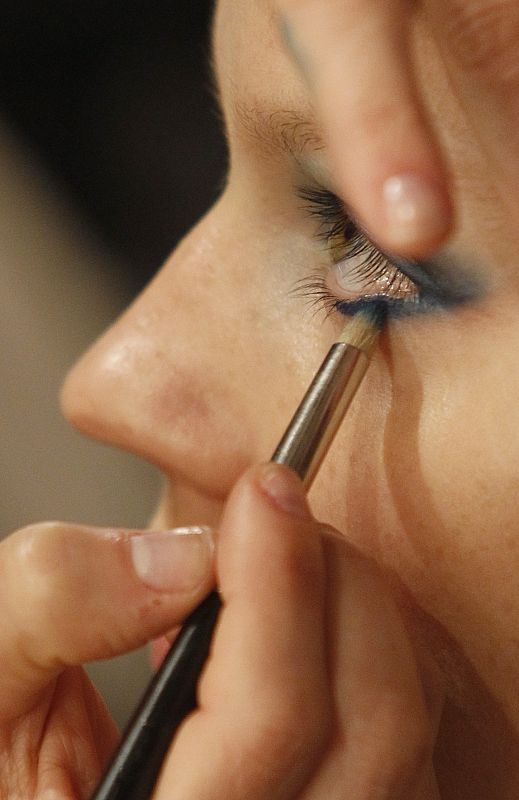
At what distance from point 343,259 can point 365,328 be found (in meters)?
0.06

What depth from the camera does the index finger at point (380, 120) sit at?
0.70 ft

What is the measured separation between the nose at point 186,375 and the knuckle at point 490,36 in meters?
0.33

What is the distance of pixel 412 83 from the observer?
0.22 meters

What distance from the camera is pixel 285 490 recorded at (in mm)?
380

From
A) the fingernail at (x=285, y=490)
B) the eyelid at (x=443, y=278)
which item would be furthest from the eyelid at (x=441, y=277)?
the fingernail at (x=285, y=490)

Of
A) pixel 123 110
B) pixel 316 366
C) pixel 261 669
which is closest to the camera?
pixel 261 669

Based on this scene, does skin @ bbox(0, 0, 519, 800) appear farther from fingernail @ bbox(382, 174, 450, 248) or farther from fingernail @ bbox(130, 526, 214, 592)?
fingernail @ bbox(382, 174, 450, 248)

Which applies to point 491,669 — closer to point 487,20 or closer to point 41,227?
point 487,20

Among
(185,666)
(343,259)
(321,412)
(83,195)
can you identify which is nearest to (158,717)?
(185,666)

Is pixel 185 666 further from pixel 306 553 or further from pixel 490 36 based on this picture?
pixel 490 36

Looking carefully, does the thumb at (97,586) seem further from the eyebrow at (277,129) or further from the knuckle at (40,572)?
the eyebrow at (277,129)

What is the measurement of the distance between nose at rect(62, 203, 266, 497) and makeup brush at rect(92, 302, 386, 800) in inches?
3.5

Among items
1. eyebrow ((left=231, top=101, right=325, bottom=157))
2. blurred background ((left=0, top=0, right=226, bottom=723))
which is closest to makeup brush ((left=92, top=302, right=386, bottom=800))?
eyebrow ((left=231, top=101, right=325, bottom=157))

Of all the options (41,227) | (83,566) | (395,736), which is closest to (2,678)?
(83,566)
